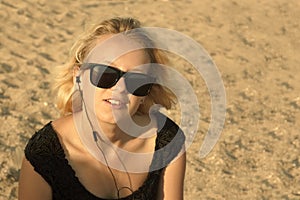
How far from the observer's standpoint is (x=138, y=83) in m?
2.38

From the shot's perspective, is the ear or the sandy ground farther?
the sandy ground

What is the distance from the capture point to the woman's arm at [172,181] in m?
2.71

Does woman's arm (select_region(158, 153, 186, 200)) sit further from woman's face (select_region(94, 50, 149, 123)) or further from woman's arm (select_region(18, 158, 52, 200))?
woman's arm (select_region(18, 158, 52, 200))

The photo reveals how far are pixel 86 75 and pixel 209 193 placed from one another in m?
2.23

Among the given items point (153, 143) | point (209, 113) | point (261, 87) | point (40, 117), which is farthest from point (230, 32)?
point (153, 143)

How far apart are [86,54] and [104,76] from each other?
0.61 feet

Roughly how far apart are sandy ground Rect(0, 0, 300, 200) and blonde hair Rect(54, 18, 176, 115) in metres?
1.62

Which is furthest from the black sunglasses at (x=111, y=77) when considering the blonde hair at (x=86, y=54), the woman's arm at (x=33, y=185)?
the woman's arm at (x=33, y=185)

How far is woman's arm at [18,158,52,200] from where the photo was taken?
2.44 m

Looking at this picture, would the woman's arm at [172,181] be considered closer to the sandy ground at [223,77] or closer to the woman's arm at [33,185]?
the woman's arm at [33,185]

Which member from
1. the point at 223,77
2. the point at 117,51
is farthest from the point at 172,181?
the point at 223,77

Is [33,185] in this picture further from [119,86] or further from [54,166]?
[119,86]

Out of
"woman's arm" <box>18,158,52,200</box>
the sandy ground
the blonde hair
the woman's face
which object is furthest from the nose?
the sandy ground

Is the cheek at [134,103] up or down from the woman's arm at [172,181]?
up
